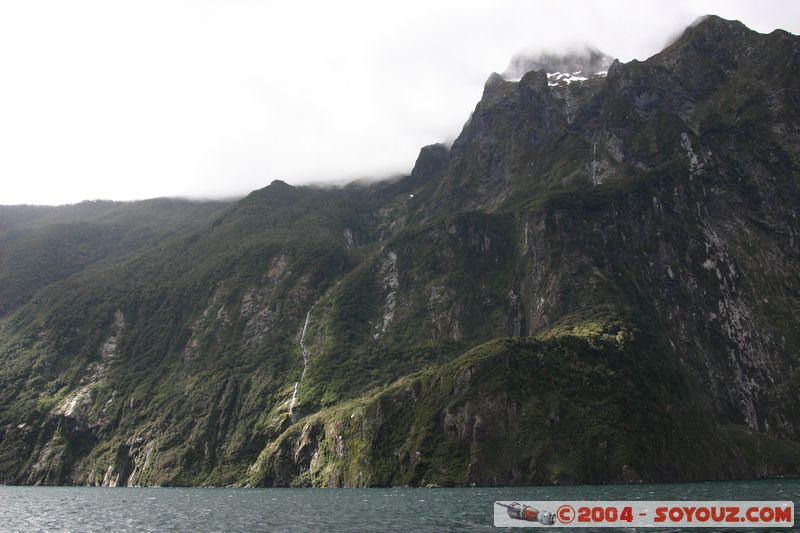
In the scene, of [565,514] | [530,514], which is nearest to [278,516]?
[530,514]

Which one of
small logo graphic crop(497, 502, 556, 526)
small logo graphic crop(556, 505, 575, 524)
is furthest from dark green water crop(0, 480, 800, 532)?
small logo graphic crop(556, 505, 575, 524)

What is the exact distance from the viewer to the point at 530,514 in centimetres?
7188

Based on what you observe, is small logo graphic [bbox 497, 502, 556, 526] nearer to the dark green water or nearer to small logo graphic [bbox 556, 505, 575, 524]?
small logo graphic [bbox 556, 505, 575, 524]

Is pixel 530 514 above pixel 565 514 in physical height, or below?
above

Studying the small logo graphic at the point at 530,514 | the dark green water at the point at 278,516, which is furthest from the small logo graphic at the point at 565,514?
the dark green water at the point at 278,516

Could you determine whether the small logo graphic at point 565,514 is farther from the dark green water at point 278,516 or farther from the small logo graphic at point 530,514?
the dark green water at point 278,516

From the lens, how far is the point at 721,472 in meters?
175

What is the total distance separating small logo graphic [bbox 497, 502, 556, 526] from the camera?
6919 cm

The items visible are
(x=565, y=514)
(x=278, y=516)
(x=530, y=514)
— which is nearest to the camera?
(x=530, y=514)

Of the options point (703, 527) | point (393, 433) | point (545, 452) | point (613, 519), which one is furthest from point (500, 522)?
point (393, 433)

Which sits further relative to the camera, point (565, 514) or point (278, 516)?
point (278, 516)

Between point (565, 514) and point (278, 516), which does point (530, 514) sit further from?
point (278, 516)

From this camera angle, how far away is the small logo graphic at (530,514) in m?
69.2

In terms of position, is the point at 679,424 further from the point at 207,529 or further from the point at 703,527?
the point at 207,529
